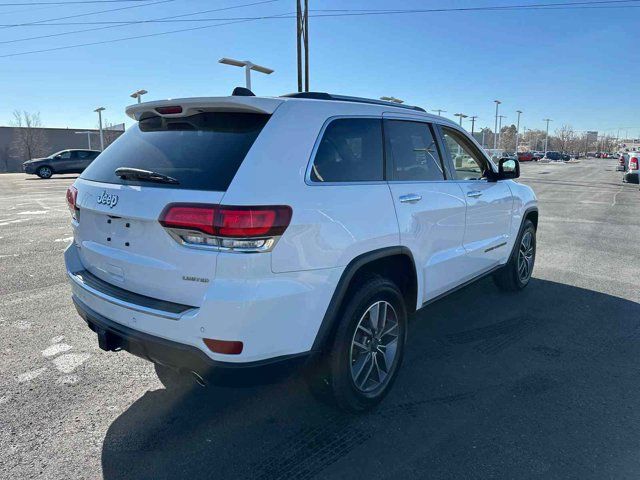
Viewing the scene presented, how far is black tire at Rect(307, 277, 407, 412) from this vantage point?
2.77m

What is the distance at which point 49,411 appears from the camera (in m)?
2.98

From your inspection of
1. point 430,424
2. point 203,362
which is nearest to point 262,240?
point 203,362

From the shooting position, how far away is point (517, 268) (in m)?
5.40

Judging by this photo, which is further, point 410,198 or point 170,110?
point 410,198

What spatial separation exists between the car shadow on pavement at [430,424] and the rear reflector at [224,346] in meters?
0.70

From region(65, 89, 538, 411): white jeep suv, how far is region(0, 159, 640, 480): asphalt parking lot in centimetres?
31

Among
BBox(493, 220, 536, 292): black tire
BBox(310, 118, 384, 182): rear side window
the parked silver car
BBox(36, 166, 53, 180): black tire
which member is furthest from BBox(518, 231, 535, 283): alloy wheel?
BBox(36, 166, 53, 180): black tire

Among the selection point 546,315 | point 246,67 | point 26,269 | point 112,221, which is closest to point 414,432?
point 112,221

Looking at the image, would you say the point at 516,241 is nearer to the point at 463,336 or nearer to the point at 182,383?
the point at 463,336

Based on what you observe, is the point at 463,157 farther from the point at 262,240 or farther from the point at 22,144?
the point at 22,144

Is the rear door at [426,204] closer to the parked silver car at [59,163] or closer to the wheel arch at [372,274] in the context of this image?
the wheel arch at [372,274]

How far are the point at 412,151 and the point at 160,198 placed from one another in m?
1.95

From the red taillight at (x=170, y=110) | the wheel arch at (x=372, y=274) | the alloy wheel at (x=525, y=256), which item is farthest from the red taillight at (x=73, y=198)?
the alloy wheel at (x=525, y=256)

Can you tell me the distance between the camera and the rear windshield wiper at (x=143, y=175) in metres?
2.48
